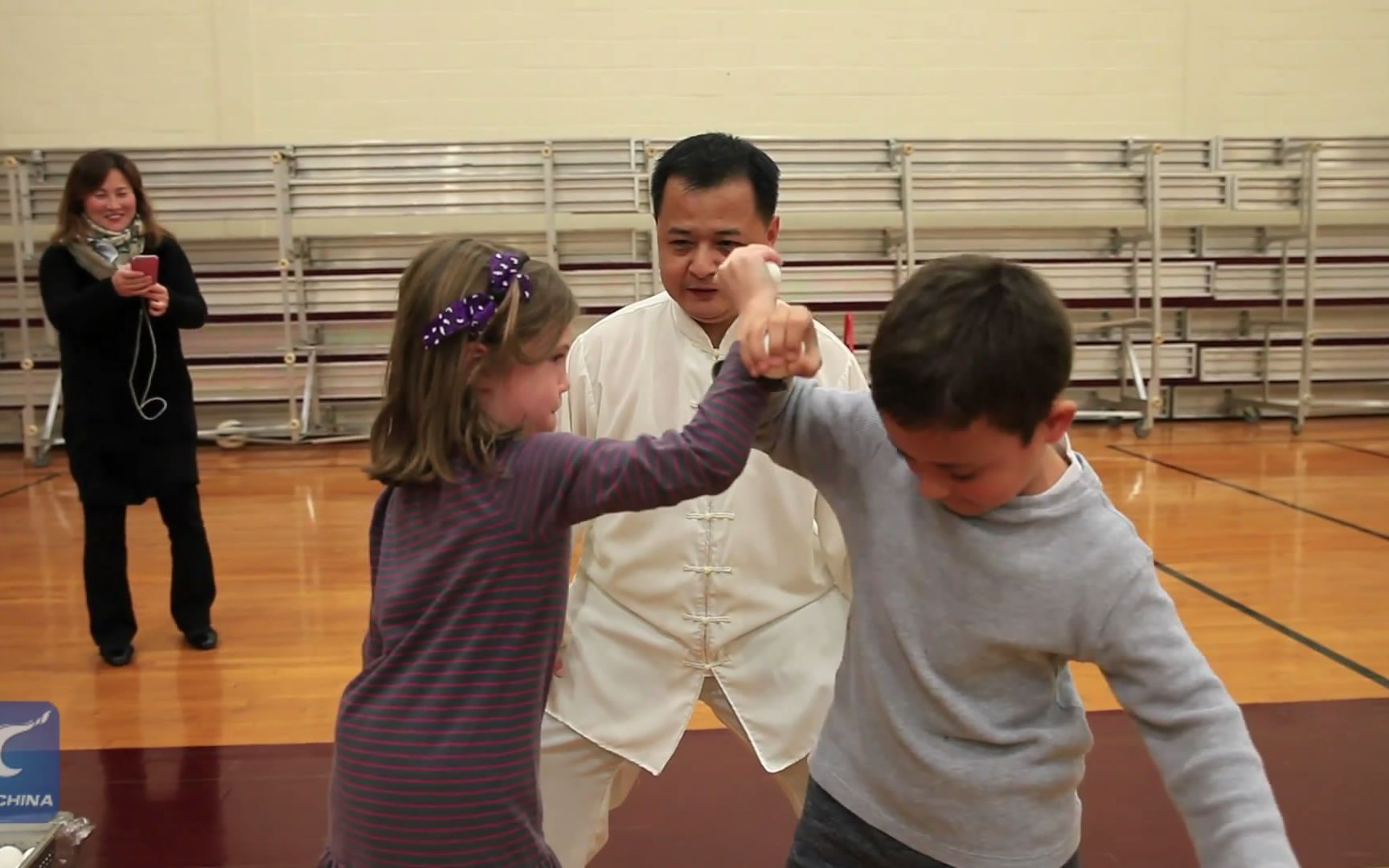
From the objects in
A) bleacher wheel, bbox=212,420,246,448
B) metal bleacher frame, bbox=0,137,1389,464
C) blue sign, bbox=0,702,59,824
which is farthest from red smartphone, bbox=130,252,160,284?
bleacher wheel, bbox=212,420,246,448

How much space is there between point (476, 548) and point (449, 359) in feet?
0.73

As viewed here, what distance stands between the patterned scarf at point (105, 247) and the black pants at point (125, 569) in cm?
69

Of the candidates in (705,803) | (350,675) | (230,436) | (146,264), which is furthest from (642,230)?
(705,803)

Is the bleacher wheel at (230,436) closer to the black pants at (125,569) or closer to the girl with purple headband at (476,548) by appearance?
the black pants at (125,569)

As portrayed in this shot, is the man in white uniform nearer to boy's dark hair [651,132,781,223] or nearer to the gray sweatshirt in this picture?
boy's dark hair [651,132,781,223]

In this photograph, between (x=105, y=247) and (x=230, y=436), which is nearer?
(x=105, y=247)

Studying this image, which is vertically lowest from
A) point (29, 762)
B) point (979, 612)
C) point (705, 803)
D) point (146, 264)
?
point (705, 803)

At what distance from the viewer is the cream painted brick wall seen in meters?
7.42

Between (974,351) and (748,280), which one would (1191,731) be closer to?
(974,351)

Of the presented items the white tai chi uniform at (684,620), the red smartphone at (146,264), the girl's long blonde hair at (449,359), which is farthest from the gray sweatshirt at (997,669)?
the red smartphone at (146,264)

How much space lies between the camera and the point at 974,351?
103cm

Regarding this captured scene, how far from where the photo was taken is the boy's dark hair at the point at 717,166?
1782mm

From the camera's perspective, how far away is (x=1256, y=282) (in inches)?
313

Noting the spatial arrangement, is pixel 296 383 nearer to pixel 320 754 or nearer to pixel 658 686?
pixel 320 754
